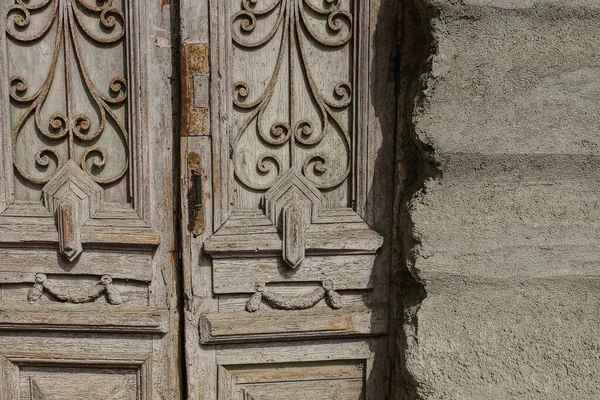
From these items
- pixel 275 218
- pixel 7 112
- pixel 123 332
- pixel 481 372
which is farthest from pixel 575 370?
pixel 7 112

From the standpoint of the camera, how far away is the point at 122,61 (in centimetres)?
171

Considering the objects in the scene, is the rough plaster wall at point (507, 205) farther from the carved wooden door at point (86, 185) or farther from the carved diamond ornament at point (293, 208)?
the carved wooden door at point (86, 185)

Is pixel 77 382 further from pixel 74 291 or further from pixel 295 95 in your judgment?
pixel 295 95

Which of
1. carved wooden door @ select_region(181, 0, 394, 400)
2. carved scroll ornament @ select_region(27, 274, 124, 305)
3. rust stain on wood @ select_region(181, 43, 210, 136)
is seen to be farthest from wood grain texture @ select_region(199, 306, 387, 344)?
rust stain on wood @ select_region(181, 43, 210, 136)

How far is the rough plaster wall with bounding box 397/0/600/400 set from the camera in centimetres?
154

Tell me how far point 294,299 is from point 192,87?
24.9 inches

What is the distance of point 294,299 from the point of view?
5.78 feet

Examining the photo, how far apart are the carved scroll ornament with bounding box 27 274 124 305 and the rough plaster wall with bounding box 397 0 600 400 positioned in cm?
80

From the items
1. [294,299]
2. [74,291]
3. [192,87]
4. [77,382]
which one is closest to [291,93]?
[192,87]

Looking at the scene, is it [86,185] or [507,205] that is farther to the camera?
[86,185]

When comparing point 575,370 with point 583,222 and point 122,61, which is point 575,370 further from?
point 122,61

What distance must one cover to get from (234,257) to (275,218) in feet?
0.51

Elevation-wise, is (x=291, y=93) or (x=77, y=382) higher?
(x=291, y=93)

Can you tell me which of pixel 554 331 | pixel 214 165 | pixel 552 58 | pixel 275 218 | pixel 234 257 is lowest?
pixel 554 331
